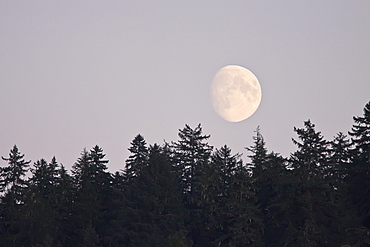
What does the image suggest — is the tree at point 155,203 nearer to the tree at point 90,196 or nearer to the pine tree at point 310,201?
the tree at point 90,196

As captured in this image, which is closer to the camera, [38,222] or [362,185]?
[362,185]

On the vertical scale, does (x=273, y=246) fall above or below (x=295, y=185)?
below

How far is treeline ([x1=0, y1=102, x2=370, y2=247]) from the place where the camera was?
192ft

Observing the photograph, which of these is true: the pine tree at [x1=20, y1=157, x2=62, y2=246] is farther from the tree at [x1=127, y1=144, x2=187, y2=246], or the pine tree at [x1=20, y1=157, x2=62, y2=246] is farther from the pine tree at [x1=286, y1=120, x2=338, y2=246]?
the pine tree at [x1=286, y1=120, x2=338, y2=246]

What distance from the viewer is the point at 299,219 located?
2376 inches

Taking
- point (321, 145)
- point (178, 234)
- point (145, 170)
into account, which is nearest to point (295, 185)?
point (321, 145)

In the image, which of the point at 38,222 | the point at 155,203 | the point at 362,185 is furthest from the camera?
the point at 38,222

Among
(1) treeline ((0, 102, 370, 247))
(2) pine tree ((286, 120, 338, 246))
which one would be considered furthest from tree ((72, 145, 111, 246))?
(2) pine tree ((286, 120, 338, 246))

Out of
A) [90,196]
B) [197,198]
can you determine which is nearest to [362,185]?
[197,198]

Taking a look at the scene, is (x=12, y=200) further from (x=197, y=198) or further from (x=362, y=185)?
(x=362, y=185)

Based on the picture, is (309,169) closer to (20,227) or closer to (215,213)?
(215,213)

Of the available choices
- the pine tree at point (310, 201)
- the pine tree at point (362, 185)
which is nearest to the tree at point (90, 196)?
the pine tree at point (310, 201)

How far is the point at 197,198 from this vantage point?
239 feet

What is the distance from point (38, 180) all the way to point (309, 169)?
46428 mm
